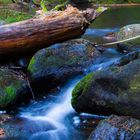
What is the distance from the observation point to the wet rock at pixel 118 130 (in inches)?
215

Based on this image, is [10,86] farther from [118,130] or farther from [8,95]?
[118,130]

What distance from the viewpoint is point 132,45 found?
11.1 metres

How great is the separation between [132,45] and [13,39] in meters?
4.40

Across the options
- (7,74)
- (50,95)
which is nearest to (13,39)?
(7,74)

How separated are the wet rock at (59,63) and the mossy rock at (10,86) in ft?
2.38

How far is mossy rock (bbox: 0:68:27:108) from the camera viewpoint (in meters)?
7.24

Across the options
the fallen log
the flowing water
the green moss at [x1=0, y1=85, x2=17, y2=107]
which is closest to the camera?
the flowing water

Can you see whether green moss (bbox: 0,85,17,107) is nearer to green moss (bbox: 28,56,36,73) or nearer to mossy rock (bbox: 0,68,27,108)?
mossy rock (bbox: 0,68,27,108)

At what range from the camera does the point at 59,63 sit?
864cm

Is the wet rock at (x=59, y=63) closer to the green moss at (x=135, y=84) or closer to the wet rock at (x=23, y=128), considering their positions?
the wet rock at (x=23, y=128)

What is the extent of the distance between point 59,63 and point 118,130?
3415 mm

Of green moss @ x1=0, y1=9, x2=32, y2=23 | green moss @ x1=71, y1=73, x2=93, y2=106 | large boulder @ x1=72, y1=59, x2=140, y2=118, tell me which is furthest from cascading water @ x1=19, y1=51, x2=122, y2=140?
green moss @ x1=0, y1=9, x2=32, y2=23

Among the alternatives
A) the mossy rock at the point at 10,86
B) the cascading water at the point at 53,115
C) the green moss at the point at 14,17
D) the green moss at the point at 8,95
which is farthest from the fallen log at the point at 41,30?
the green moss at the point at 14,17

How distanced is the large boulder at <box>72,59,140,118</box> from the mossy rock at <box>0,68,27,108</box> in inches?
50.6
